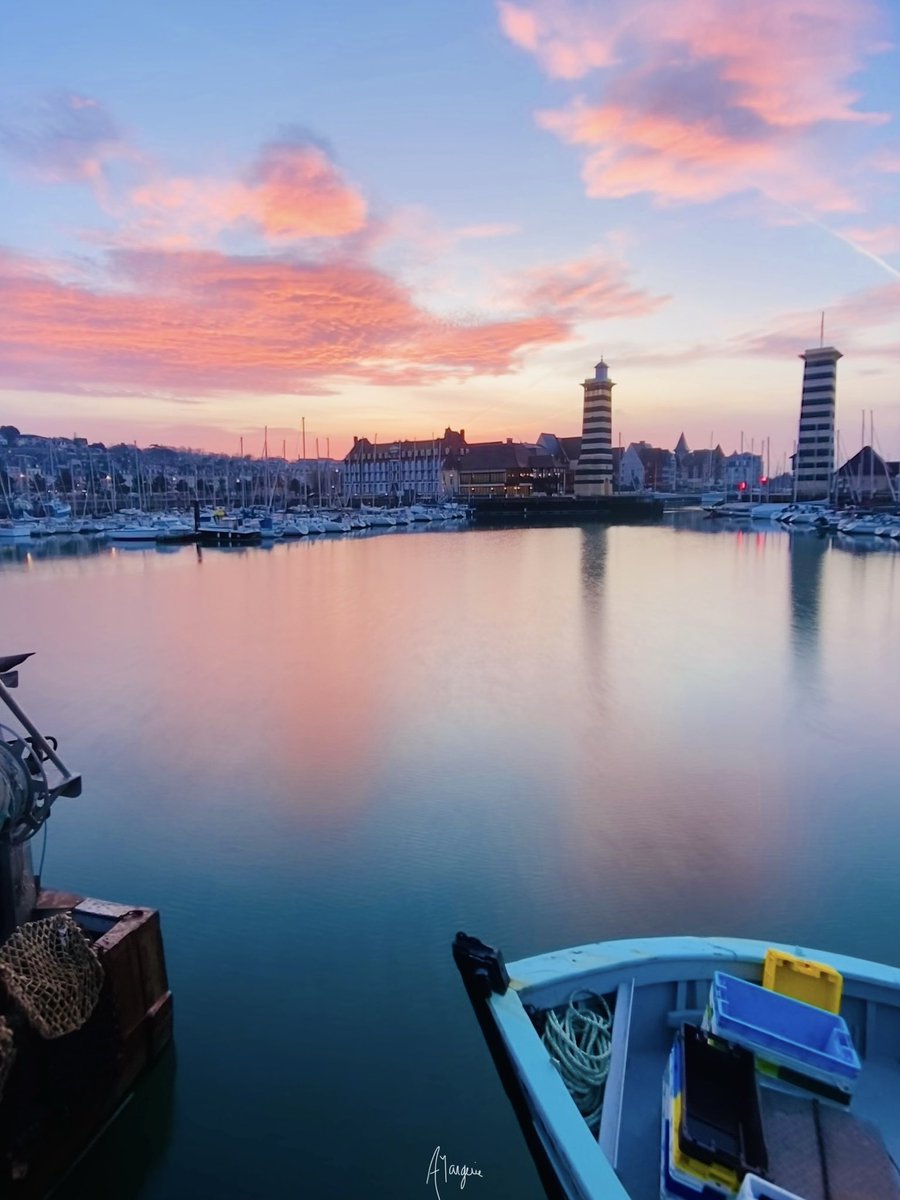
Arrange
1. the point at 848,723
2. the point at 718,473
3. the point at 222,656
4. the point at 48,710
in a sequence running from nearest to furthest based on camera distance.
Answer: the point at 848,723
the point at 48,710
the point at 222,656
the point at 718,473

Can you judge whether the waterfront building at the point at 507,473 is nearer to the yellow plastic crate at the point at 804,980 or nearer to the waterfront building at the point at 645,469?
the waterfront building at the point at 645,469

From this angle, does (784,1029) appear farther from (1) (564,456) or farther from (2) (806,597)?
(1) (564,456)

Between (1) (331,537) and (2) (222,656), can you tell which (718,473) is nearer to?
(1) (331,537)

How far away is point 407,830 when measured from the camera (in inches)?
308

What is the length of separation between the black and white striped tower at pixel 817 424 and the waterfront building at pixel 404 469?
41.2 metres

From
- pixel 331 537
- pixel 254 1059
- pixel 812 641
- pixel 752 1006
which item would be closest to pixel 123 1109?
pixel 254 1059

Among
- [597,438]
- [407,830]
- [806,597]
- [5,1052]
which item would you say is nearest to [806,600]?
[806,597]

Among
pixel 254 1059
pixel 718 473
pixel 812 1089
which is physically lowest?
pixel 254 1059

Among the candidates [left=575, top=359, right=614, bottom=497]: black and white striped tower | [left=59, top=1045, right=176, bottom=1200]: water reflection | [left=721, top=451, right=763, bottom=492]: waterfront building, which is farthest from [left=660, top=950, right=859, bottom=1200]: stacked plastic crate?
[left=721, top=451, right=763, bottom=492]: waterfront building

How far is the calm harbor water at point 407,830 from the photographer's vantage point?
4.27 meters

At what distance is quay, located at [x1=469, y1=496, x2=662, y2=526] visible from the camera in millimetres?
76312

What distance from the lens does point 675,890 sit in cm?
654

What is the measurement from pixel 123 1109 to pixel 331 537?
53405 mm

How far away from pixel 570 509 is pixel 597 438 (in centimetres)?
801
